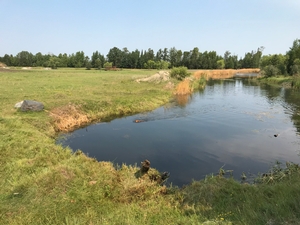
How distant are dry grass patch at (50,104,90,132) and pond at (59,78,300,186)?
0.97 meters

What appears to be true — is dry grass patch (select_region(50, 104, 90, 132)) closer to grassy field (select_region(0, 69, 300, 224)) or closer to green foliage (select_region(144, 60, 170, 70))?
grassy field (select_region(0, 69, 300, 224))

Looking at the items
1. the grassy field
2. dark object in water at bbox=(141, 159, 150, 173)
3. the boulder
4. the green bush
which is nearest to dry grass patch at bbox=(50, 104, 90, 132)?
the boulder

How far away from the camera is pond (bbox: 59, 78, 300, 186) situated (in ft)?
35.2

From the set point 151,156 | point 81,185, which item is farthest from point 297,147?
point 81,185

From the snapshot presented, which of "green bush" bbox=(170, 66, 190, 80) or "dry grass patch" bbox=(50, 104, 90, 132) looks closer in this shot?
"dry grass patch" bbox=(50, 104, 90, 132)

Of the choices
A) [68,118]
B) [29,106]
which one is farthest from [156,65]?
[29,106]

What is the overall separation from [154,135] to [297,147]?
25.9ft

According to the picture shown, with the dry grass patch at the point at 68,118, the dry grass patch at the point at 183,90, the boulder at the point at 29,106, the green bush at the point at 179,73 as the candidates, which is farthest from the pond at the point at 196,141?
the green bush at the point at 179,73

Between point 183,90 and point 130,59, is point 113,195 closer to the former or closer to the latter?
point 183,90

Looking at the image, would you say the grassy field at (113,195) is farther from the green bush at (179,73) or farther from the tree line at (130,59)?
the tree line at (130,59)

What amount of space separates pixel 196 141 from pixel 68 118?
8.98 meters

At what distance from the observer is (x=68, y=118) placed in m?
16.7

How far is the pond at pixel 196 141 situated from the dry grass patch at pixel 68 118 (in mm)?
973

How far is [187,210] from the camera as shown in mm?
6086
